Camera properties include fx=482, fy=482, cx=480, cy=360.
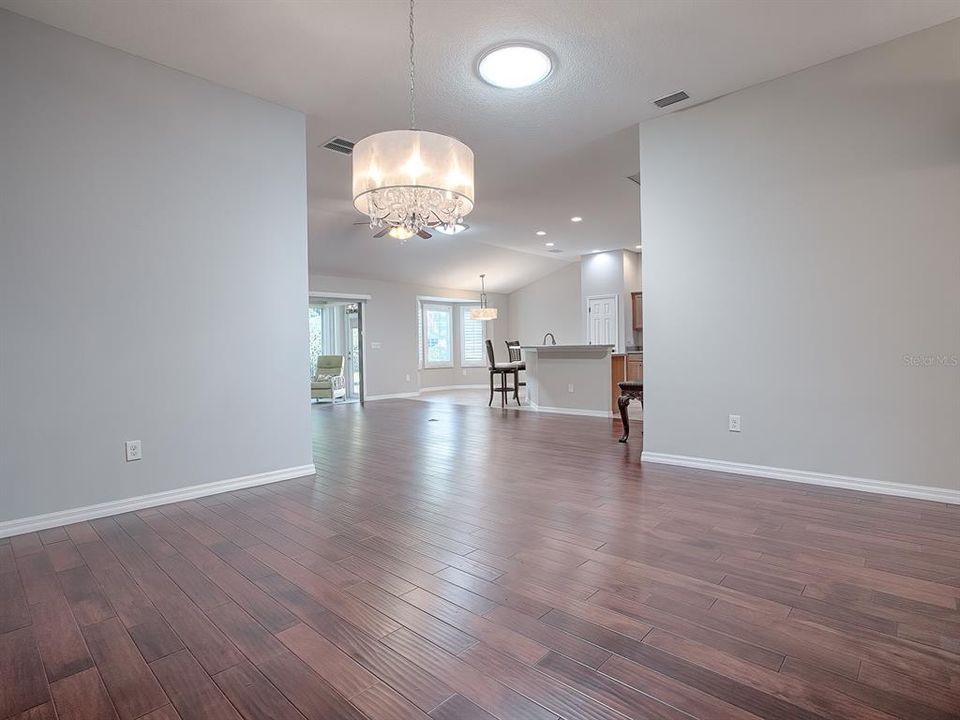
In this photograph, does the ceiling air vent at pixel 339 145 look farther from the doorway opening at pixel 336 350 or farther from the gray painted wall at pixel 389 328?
A: the doorway opening at pixel 336 350

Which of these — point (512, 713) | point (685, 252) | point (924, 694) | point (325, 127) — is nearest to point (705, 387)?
point (685, 252)

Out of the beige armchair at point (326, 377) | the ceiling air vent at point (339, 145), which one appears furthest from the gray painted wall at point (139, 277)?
the beige armchair at point (326, 377)

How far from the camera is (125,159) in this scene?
9.81 feet

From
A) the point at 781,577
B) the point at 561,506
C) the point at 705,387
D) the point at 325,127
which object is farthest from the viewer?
the point at 325,127

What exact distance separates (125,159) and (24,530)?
7.26ft

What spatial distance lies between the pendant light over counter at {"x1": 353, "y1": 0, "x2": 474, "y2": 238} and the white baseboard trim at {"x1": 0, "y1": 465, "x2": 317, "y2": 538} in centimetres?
208

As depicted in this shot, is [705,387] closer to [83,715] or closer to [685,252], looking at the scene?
[685,252]

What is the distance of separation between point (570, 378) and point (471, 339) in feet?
18.7

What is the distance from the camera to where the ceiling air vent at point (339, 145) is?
14.6 feet

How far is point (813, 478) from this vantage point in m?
3.35

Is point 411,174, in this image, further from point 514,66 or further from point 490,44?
point 514,66

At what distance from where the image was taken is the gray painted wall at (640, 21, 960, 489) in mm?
2953

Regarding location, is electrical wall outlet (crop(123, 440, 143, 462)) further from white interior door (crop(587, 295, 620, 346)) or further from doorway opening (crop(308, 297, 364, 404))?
white interior door (crop(587, 295, 620, 346))

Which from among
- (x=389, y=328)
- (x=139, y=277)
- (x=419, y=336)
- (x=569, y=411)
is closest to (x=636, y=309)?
(x=569, y=411)
